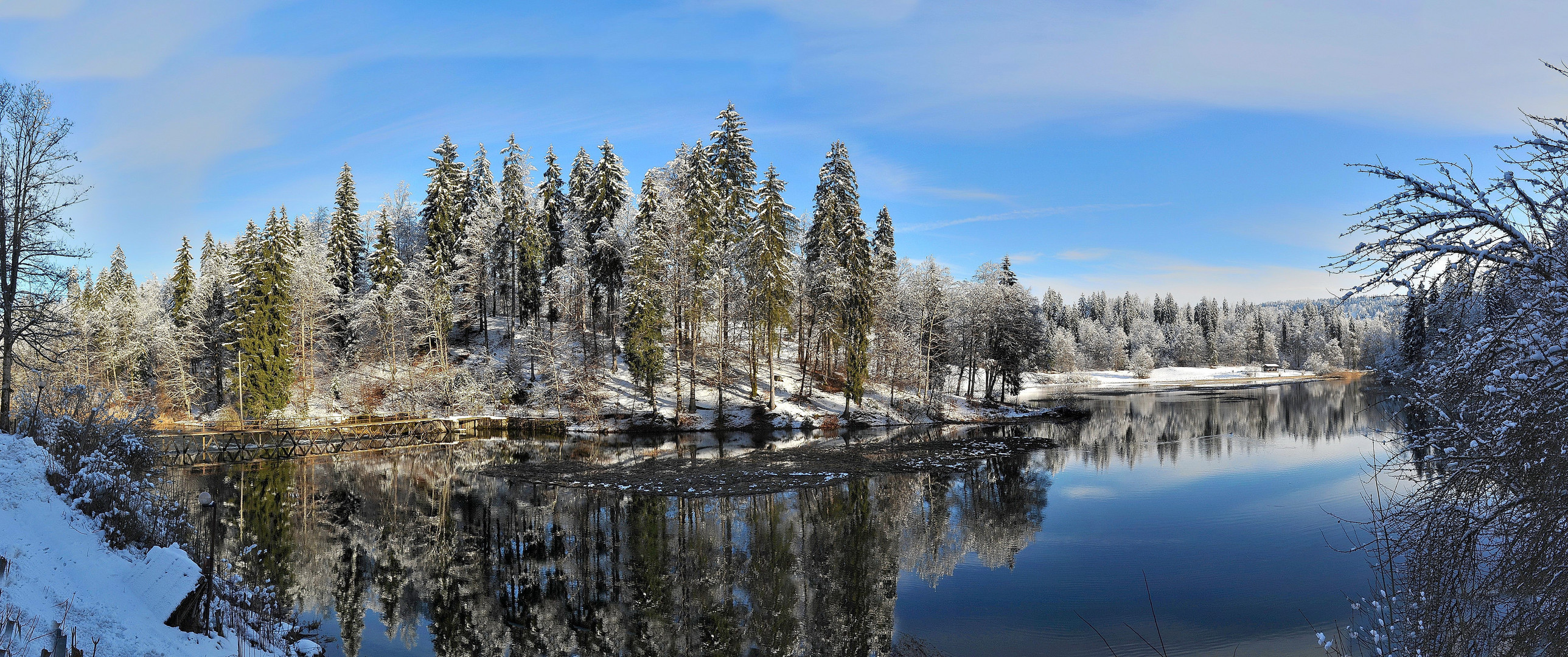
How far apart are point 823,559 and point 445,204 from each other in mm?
50905

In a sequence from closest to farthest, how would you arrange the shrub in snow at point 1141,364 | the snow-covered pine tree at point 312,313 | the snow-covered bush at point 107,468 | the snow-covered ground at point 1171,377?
the snow-covered bush at point 107,468 → the snow-covered pine tree at point 312,313 → the snow-covered ground at point 1171,377 → the shrub in snow at point 1141,364

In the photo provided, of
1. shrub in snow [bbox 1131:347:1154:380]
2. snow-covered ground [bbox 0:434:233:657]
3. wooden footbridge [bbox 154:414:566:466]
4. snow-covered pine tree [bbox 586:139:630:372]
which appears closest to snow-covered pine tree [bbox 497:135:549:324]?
snow-covered pine tree [bbox 586:139:630:372]

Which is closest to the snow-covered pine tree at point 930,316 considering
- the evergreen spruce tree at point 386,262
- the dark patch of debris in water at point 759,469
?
the dark patch of debris in water at point 759,469

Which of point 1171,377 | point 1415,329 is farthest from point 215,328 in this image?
point 1171,377

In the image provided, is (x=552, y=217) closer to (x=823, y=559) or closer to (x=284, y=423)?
(x=284, y=423)

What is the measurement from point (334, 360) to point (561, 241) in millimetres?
18816

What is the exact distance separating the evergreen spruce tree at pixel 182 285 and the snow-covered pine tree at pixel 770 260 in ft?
135

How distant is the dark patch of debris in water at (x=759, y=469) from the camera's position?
25.2m

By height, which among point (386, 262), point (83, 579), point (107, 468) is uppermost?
point (386, 262)

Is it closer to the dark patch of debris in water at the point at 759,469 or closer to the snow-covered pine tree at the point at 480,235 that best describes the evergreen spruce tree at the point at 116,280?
the snow-covered pine tree at the point at 480,235

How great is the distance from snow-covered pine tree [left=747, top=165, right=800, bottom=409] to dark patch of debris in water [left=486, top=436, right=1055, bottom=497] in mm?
10534

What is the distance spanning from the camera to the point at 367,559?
56.1ft

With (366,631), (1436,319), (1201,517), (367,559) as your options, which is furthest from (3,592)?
(1201,517)

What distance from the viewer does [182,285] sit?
55344 millimetres
